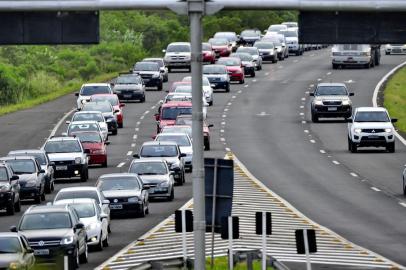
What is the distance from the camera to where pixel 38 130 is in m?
82.1

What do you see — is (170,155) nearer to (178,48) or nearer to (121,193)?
(121,193)

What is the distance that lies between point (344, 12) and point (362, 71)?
283 feet

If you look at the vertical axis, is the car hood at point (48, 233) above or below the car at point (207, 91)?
above

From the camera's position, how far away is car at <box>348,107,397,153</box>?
70688mm

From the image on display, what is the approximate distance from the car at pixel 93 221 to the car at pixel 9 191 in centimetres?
716

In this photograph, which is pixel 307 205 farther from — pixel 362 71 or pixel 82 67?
pixel 82 67

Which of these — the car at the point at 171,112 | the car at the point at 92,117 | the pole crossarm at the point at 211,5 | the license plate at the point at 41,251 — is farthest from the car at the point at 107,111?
the pole crossarm at the point at 211,5

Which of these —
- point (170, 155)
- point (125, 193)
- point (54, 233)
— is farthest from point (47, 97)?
point (54, 233)

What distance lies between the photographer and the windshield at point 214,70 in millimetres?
99125

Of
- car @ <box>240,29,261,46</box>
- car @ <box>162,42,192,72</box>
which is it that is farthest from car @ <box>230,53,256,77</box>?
car @ <box>240,29,261,46</box>

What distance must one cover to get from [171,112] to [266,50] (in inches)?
1856

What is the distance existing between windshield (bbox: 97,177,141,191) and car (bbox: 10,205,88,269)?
414 inches

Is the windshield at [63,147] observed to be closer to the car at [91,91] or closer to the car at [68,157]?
the car at [68,157]

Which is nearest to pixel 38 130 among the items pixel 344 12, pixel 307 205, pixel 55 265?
pixel 307 205
